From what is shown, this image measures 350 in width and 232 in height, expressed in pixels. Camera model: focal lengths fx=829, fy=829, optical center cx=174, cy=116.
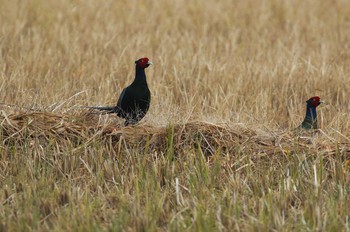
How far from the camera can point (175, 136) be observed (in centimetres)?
604

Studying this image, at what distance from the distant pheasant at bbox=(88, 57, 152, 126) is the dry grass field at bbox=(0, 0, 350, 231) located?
0.09 m

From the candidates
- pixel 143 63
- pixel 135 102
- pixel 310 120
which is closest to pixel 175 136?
pixel 135 102

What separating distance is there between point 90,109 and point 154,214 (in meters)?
2.01

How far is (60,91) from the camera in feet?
25.8

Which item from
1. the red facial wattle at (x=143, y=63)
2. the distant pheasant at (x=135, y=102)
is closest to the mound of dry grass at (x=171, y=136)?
the distant pheasant at (x=135, y=102)

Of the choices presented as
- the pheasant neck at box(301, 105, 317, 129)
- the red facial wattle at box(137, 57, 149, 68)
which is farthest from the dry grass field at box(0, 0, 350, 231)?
the red facial wattle at box(137, 57, 149, 68)

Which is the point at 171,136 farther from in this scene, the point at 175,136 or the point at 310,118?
the point at 310,118

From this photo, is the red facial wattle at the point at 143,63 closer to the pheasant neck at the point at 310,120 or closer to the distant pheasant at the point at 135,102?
the distant pheasant at the point at 135,102

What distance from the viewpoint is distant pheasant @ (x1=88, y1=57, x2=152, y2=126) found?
6.61 metres

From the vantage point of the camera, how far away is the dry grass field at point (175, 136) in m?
4.81

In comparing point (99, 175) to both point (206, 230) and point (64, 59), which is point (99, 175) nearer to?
point (206, 230)

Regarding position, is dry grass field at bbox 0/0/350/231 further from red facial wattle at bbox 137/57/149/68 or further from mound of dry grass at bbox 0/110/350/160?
red facial wattle at bbox 137/57/149/68

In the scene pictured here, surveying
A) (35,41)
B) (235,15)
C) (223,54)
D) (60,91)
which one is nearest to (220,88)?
(60,91)

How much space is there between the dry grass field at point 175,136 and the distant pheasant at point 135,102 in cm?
9
